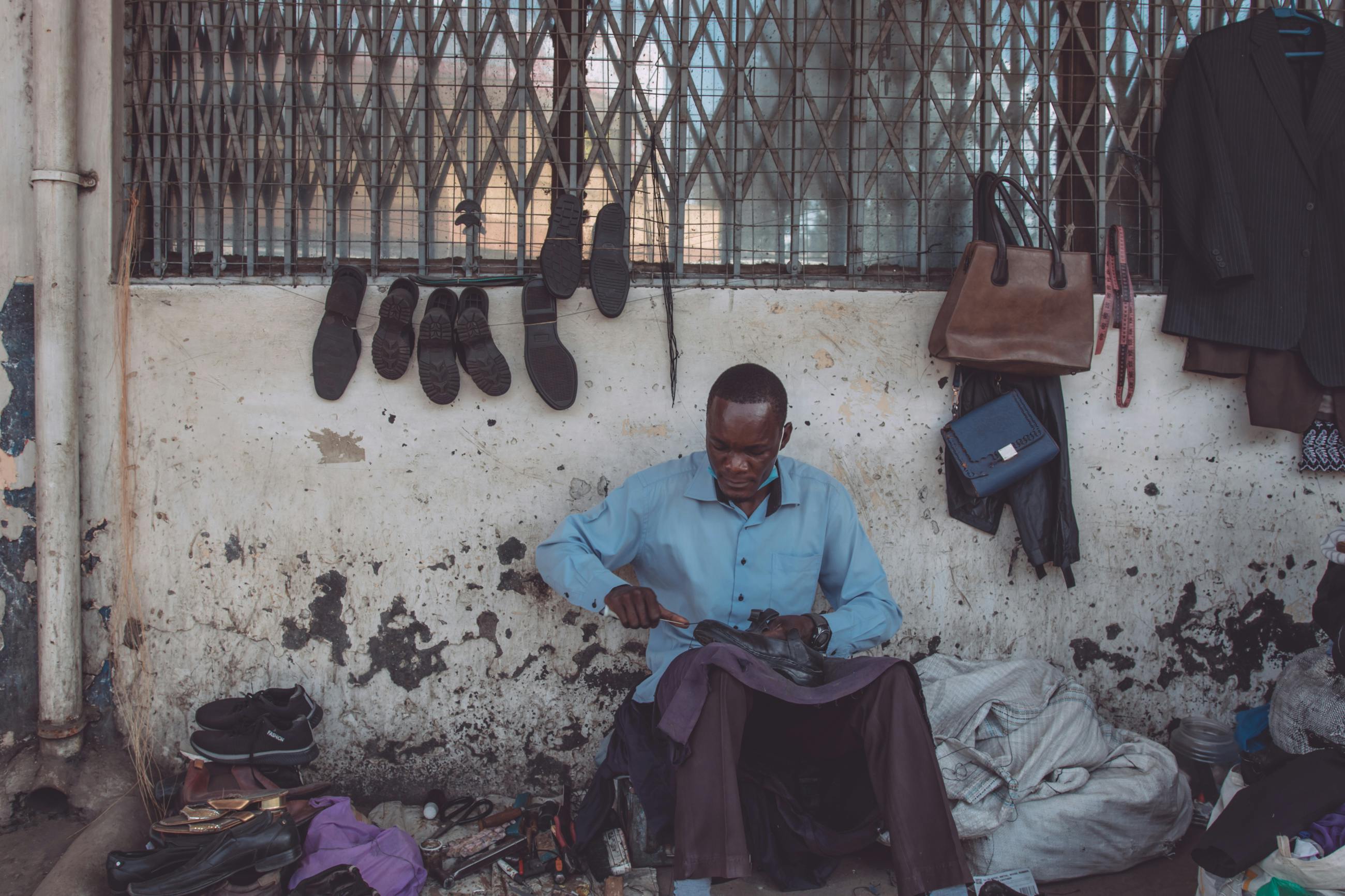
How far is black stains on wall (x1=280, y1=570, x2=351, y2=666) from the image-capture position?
2832mm

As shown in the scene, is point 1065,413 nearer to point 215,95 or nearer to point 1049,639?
point 1049,639

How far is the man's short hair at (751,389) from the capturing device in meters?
2.30

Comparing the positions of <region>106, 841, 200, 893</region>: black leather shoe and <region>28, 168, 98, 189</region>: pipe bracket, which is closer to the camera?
<region>106, 841, 200, 893</region>: black leather shoe

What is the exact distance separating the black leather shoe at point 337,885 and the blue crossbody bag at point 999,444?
78.3 inches

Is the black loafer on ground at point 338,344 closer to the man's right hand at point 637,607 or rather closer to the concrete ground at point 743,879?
the man's right hand at point 637,607

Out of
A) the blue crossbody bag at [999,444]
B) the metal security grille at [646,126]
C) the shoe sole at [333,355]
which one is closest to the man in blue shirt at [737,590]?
the blue crossbody bag at [999,444]

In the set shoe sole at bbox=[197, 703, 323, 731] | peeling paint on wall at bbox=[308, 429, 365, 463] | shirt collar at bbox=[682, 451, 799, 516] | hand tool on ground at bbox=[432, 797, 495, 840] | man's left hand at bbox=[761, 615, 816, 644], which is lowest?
hand tool on ground at bbox=[432, 797, 495, 840]

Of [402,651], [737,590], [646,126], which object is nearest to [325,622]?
[402,651]

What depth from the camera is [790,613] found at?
99.7 inches

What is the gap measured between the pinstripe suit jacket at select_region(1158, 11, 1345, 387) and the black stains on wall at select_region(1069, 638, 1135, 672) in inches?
40.7

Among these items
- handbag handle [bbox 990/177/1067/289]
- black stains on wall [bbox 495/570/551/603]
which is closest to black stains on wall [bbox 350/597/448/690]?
black stains on wall [bbox 495/570/551/603]

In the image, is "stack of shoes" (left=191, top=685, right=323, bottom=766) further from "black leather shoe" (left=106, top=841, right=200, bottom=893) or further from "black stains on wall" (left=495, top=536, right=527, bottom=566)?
"black stains on wall" (left=495, top=536, right=527, bottom=566)

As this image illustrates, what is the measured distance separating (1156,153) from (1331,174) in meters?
0.48

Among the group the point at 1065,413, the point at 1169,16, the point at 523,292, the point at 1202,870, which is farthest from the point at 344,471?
the point at 1169,16
